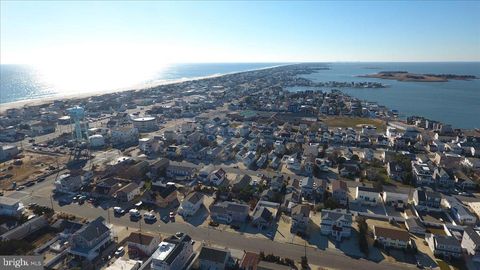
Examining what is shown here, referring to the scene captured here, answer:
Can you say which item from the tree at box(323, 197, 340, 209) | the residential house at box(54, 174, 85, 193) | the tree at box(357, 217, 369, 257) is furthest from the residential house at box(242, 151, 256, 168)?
the residential house at box(54, 174, 85, 193)

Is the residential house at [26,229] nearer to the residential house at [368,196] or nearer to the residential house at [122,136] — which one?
the residential house at [122,136]

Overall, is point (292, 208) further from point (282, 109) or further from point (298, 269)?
point (282, 109)

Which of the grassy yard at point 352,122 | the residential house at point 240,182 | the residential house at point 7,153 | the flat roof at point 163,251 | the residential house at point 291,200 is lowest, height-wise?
the residential house at point 7,153

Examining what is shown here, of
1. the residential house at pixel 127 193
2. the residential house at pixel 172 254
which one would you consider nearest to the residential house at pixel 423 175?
the residential house at pixel 172 254

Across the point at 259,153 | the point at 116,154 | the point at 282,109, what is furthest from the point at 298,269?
the point at 282,109

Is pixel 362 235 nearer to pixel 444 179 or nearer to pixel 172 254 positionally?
pixel 172 254
